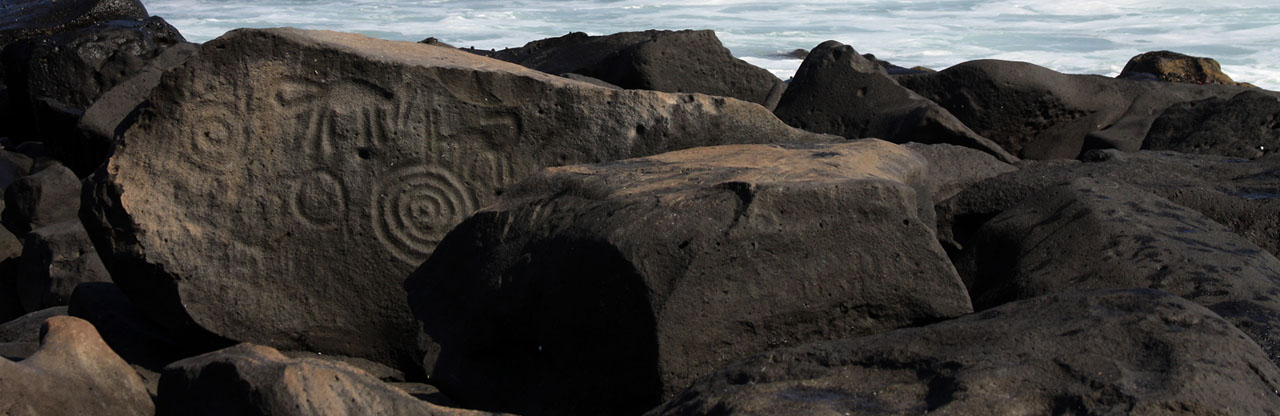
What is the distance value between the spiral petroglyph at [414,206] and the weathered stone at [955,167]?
161 centimetres

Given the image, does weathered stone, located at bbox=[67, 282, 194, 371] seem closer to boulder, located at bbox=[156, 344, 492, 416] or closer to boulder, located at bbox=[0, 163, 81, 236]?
boulder, located at bbox=[156, 344, 492, 416]

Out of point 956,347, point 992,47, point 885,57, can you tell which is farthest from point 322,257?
point 992,47

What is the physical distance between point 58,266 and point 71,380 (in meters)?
1.85

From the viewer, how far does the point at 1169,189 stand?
3.57 meters

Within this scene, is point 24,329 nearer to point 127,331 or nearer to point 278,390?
point 127,331

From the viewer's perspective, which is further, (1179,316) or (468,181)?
(468,181)

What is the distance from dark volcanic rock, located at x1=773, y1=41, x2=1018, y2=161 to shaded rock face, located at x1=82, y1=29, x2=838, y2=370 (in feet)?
6.07

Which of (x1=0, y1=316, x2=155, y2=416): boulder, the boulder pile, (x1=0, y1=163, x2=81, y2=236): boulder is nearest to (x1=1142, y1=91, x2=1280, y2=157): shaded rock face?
the boulder pile

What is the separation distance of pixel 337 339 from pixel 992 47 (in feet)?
54.6

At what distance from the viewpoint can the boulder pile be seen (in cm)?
204

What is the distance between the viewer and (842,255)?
242 cm

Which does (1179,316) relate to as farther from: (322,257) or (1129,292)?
(322,257)

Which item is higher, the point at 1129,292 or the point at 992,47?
the point at 1129,292

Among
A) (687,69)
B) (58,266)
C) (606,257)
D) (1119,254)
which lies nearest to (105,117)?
(58,266)
